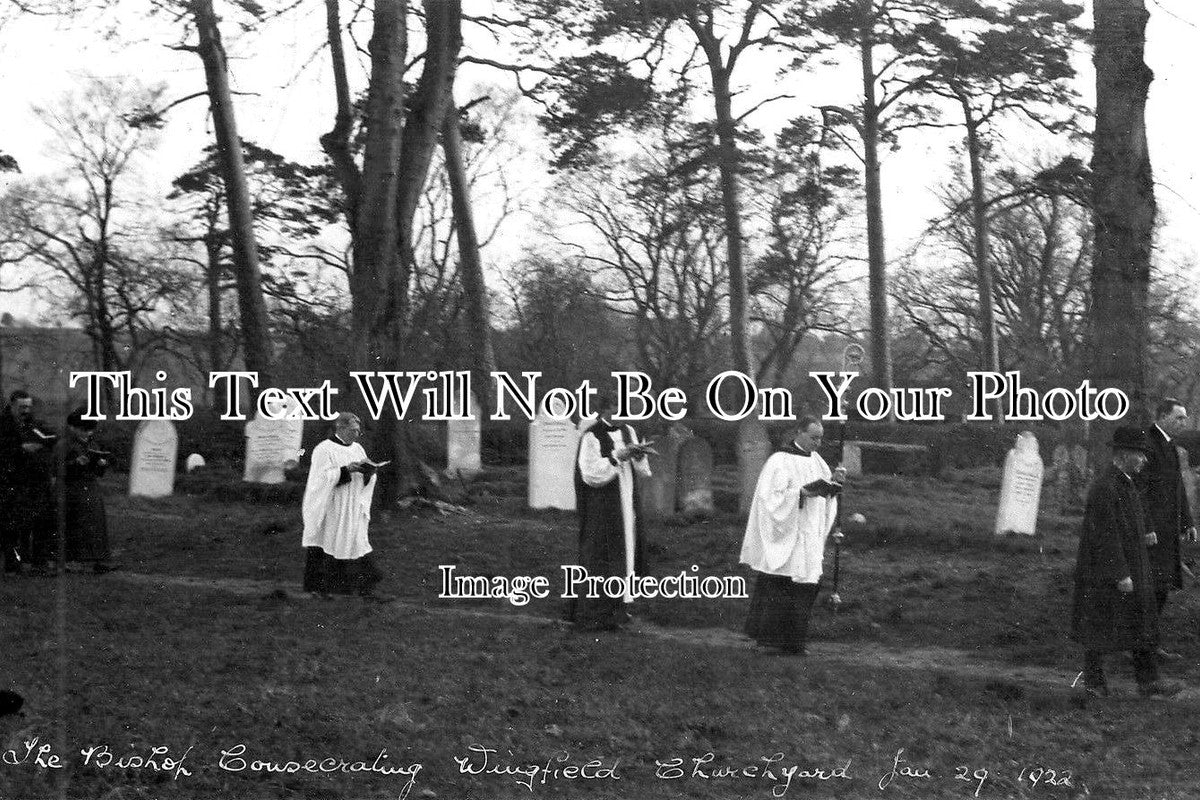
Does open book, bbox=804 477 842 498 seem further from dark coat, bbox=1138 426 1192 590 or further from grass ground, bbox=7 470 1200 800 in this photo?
dark coat, bbox=1138 426 1192 590

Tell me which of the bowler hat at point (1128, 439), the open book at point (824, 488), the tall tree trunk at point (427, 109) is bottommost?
the open book at point (824, 488)

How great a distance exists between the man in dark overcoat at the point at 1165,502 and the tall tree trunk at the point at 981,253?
98.7 inches

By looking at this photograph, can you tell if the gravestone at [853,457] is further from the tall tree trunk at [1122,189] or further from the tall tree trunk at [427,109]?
the tall tree trunk at [1122,189]

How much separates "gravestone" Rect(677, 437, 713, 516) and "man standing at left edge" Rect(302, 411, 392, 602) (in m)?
3.32

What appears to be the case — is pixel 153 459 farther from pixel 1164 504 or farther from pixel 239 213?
pixel 1164 504

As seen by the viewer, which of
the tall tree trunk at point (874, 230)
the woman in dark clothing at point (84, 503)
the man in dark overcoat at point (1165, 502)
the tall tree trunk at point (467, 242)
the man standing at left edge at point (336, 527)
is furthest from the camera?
the tall tree trunk at point (467, 242)

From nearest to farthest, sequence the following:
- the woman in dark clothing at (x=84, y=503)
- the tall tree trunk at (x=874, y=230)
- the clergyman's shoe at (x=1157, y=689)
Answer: the clergyman's shoe at (x=1157, y=689) → the tall tree trunk at (x=874, y=230) → the woman in dark clothing at (x=84, y=503)

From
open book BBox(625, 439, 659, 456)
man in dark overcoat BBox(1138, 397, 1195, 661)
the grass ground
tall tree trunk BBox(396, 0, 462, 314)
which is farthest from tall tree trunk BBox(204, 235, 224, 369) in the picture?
man in dark overcoat BBox(1138, 397, 1195, 661)

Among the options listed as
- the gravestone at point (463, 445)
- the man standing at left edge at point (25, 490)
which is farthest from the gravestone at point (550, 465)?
the man standing at left edge at point (25, 490)

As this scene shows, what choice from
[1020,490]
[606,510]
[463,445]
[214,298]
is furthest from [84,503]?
[1020,490]

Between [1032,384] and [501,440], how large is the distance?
610 centimetres

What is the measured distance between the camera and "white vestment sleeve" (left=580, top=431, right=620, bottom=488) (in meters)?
10.6

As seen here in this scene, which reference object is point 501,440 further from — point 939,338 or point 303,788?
point 303,788

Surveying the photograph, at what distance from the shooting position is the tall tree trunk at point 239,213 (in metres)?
15.5
